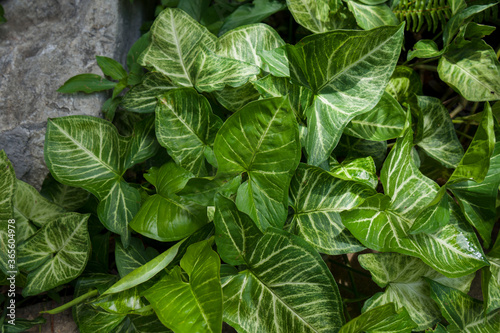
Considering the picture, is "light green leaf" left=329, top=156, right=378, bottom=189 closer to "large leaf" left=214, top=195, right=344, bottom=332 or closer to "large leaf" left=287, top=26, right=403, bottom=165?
"large leaf" left=287, top=26, right=403, bottom=165

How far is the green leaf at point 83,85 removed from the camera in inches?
49.5

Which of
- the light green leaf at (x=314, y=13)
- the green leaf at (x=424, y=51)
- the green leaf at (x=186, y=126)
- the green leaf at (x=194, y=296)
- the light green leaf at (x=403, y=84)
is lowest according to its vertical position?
the green leaf at (x=194, y=296)

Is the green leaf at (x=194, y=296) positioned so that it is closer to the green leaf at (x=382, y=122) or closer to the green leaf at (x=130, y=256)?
the green leaf at (x=130, y=256)

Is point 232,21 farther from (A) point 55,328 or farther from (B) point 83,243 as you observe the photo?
(A) point 55,328

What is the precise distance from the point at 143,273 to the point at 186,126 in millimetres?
428

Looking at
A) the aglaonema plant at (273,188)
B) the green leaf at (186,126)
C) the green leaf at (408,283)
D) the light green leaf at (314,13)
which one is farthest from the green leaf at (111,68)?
the green leaf at (408,283)

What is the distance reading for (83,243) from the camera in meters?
1.16

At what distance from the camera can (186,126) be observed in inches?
42.7

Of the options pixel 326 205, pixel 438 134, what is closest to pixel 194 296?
pixel 326 205

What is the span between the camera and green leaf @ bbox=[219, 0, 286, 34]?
4.35ft

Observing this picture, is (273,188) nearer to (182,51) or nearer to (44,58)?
(182,51)

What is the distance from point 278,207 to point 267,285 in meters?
0.22

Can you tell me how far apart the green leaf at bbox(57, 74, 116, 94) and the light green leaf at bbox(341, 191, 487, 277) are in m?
0.89

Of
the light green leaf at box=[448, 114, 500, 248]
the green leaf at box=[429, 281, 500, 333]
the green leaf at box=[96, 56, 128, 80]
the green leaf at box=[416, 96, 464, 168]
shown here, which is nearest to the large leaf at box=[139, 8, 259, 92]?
the green leaf at box=[96, 56, 128, 80]
